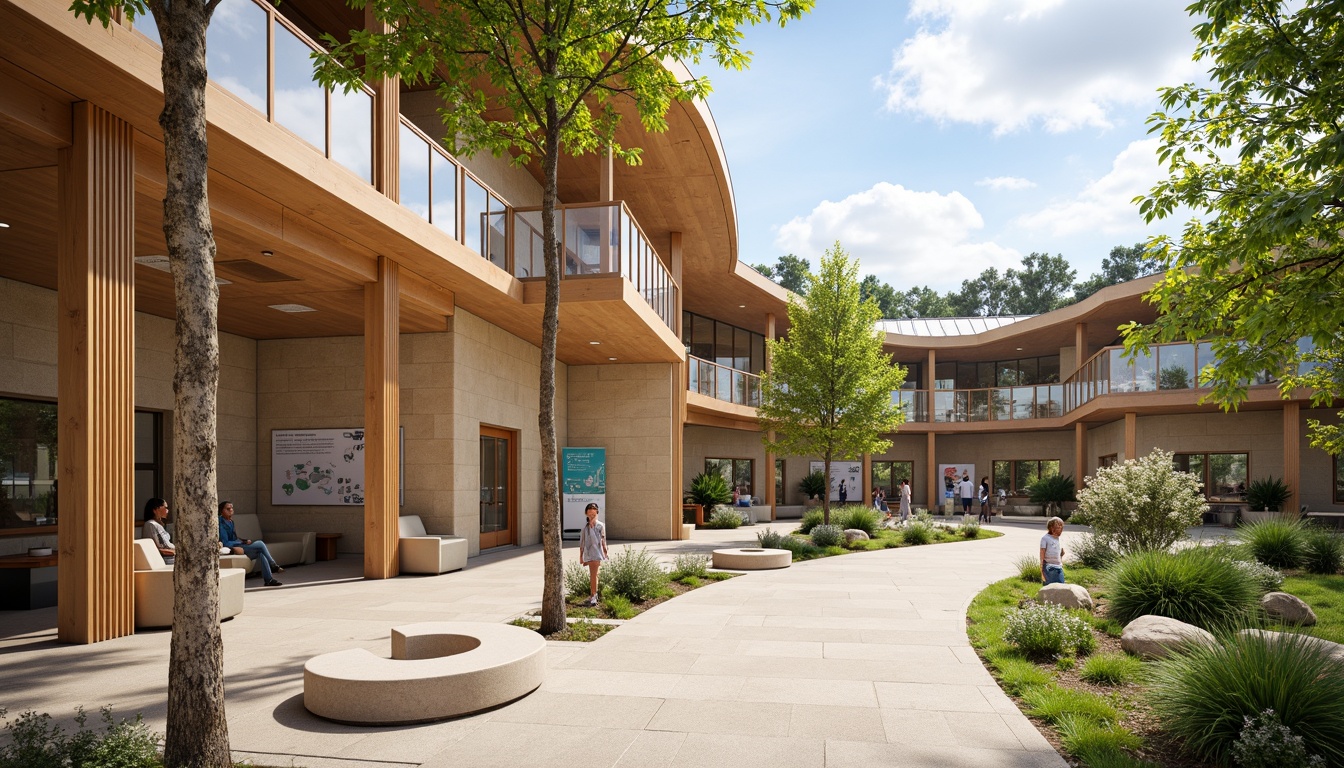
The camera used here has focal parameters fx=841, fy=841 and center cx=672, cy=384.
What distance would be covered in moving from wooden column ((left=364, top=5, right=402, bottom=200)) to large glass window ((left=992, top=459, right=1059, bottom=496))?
1316 inches

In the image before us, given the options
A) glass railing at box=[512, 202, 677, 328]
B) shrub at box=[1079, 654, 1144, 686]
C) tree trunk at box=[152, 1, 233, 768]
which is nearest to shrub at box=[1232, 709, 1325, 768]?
shrub at box=[1079, 654, 1144, 686]

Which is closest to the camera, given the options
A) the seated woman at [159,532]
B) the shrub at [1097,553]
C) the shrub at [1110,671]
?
the shrub at [1110,671]

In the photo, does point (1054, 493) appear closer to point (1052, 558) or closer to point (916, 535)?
point (916, 535)

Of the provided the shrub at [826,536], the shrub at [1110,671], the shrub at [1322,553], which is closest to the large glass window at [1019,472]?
the shrub at [826,536]

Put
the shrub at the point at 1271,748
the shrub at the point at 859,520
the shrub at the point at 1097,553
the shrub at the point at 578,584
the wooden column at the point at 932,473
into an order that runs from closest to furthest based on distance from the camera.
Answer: the shrub at the point at 1271,748 → the shrub at the point at 578,584 → the shrub at the point at 1097,553 → the shrub at the point at 859,520 → the wooden column at the point at 932,473

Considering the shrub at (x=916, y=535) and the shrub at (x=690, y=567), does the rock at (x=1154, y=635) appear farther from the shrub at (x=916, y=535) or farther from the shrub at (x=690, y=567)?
the shrub at (x=916, y=535)

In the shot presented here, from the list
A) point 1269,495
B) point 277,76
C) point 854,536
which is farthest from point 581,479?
point 1269,495

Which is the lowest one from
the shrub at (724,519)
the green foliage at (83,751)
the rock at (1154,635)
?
the shrub at (724,519)

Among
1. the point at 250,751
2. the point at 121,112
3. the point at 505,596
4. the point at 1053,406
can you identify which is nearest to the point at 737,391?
the point at 1053,406

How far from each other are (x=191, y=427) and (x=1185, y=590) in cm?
981

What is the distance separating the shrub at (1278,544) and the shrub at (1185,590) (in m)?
5.96

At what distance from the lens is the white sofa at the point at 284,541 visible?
15297mm

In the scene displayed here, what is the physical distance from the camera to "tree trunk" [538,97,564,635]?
9031 mm

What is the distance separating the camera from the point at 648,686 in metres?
6.93
